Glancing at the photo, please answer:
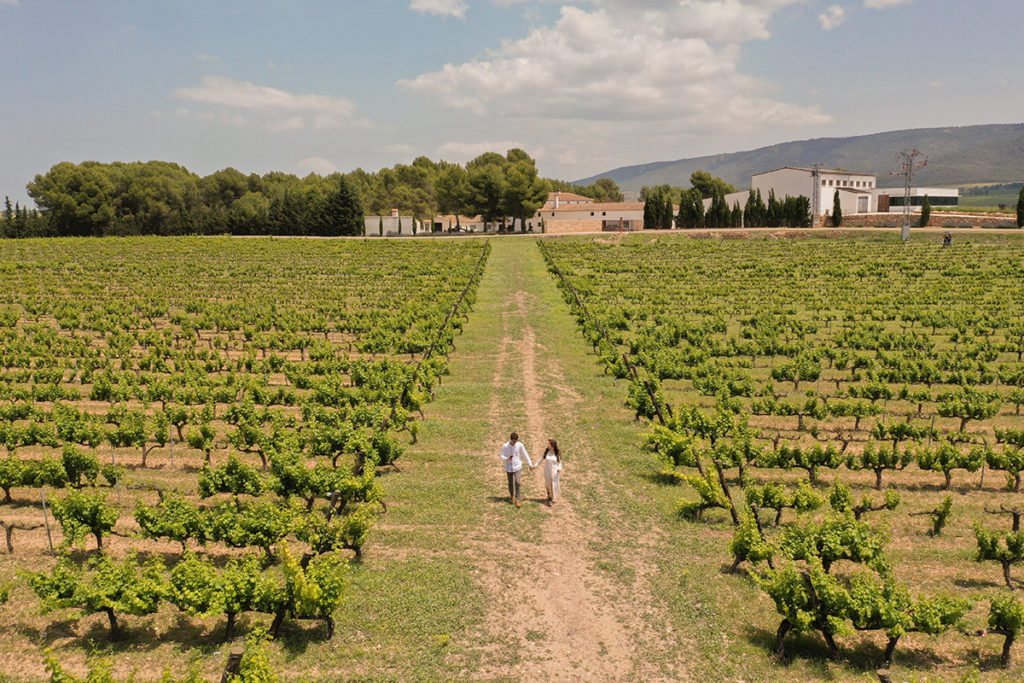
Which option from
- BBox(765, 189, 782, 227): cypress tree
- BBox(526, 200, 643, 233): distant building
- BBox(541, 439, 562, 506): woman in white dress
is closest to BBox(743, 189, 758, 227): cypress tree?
BBox(765, 189, 782, 227): cypress tree

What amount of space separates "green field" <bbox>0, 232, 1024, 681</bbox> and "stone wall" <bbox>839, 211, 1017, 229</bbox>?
43.5 metres

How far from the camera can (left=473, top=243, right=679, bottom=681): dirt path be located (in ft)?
33.1

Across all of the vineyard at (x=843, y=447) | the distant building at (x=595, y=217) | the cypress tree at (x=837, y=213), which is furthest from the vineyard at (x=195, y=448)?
the cypress tree at (x=837, y=213)

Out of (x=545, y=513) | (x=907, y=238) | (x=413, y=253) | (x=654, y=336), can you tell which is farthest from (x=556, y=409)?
(x=907, y=238)

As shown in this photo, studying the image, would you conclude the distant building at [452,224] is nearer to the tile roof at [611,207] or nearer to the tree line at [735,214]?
the tile roof at [611,207]

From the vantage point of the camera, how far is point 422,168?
159 m

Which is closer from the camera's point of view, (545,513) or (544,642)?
(544,642)

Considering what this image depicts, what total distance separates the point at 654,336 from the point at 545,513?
18.2 meters

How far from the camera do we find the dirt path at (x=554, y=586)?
33.1 ft

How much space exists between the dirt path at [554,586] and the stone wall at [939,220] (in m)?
79.3

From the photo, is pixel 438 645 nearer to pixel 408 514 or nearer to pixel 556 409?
A: pixel 408 514

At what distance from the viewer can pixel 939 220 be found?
274 ft

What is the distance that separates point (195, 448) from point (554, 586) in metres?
11.0

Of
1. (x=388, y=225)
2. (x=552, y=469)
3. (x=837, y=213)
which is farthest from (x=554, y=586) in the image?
(x=388, y=225)
